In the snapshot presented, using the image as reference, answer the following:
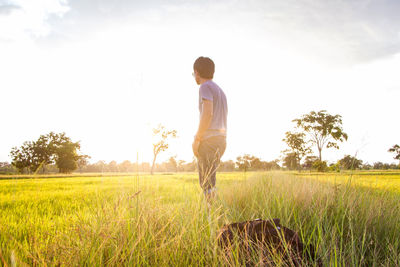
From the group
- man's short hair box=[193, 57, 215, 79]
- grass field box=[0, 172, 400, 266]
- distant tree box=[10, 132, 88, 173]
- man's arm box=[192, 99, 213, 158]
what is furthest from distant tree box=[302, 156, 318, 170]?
distant tree box=[10, 132, 88, 173]

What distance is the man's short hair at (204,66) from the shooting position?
3.58m

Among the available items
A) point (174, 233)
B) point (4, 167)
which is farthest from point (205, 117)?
point (4, 167)

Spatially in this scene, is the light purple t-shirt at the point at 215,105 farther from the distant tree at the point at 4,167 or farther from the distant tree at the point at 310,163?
the distant tree at the point at 4,167

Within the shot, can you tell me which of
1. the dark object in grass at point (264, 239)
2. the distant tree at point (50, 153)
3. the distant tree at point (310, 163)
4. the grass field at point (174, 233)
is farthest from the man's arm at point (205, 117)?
the distant tree at point (50, 153)

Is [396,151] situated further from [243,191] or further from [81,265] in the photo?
[81,265]

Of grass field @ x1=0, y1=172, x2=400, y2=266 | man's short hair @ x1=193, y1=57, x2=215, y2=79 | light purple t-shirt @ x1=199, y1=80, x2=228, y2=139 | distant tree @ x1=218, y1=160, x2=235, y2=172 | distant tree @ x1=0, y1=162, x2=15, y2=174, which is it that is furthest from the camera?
distant tree @ x1=218, y1=160, x2=235, y2=172

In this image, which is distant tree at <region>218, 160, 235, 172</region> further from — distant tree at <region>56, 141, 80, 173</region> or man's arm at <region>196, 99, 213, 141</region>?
distant tree at <region>56, 141, 80, 173</region>

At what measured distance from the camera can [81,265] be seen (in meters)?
1.18

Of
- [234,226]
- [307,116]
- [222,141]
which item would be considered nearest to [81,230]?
[234,226]

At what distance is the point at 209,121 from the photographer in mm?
Answer: 3221

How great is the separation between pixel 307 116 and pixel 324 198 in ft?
134

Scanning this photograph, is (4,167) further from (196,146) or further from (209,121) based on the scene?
(209,121)

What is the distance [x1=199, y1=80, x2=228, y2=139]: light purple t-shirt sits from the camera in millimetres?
3312

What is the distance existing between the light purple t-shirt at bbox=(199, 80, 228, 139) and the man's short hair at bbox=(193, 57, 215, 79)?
0.19 meters
